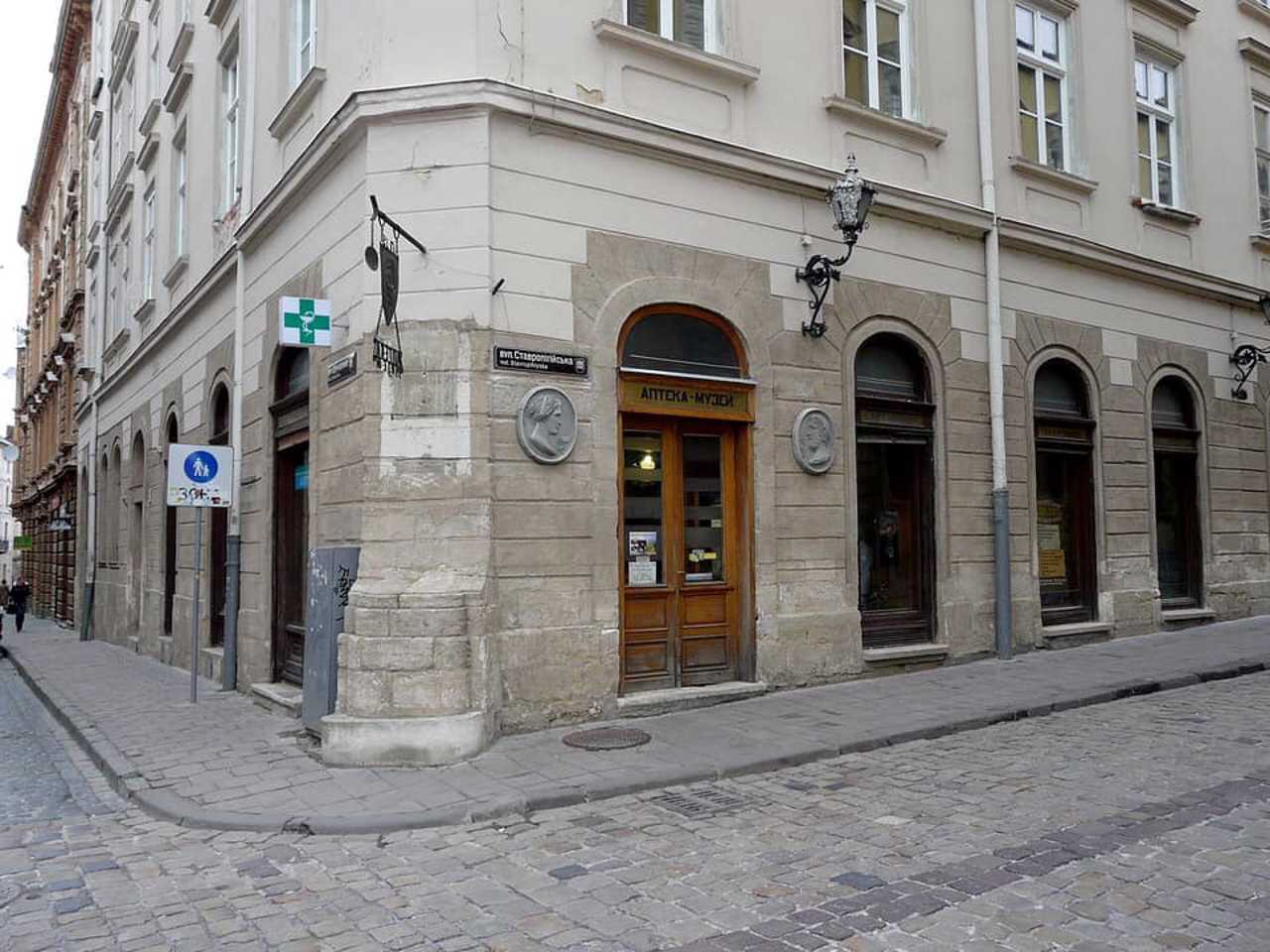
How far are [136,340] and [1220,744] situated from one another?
17.9 m

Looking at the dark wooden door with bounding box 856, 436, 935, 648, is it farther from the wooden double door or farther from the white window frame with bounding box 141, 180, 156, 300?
the white window frame with bounding box 141, 180, 156, 300

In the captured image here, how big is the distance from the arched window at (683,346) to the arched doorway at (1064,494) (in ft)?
16.0

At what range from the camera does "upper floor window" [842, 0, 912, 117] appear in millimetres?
11227

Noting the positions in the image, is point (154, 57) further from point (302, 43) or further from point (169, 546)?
point (302, 43)

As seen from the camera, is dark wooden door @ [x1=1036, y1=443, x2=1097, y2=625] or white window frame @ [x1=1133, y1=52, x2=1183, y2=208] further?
white window frame @ [x1=1133, y1=52, x2=1183, y2=208]

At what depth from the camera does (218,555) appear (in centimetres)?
1362

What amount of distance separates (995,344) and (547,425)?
6.16m

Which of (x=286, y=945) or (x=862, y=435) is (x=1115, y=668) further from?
(x=286, y=945)

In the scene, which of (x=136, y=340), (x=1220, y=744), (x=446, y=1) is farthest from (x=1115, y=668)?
(x=136, y=340)

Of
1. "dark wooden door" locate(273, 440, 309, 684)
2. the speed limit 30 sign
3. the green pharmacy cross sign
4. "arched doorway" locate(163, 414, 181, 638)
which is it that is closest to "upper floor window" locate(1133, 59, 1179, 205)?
the green pharmacy cross sign

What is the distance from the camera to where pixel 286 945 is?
14.6 feet

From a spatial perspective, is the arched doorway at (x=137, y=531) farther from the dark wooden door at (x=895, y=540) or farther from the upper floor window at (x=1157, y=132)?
the upper floor window at (x=1157, y=132)

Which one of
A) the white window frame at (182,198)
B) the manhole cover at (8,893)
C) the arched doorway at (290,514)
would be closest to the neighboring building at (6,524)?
the white window frame at (182,198)

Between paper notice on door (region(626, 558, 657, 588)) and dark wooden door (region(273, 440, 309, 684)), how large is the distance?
342cm
